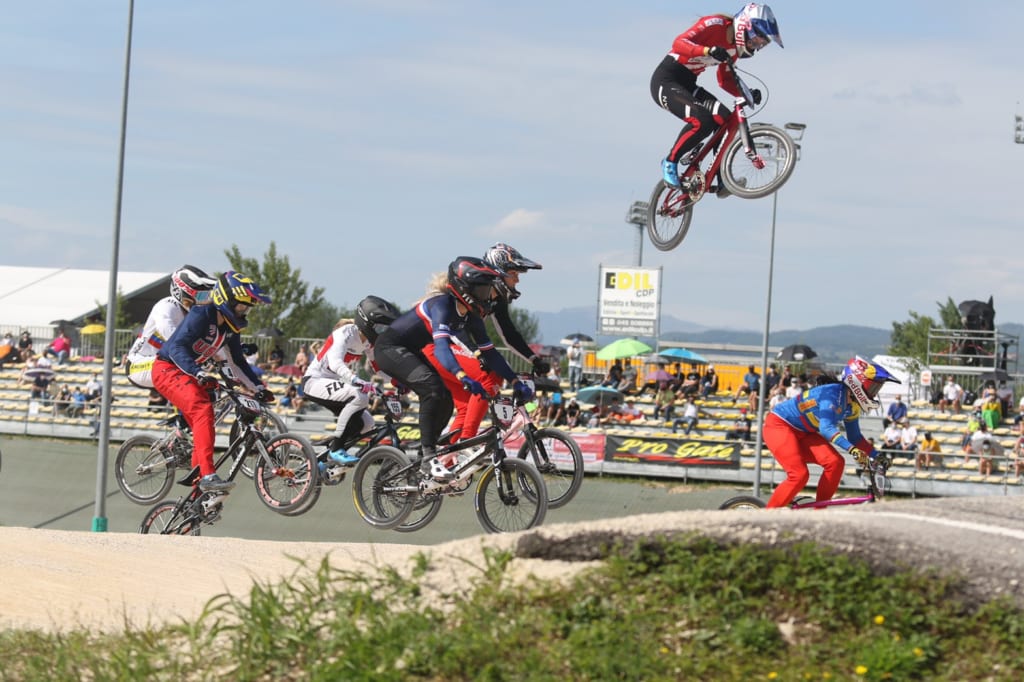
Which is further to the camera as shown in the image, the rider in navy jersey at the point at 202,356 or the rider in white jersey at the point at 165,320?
the rider in white jersey at the point at 165,320

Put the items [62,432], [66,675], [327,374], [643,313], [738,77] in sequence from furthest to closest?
1. [643,313]
2. [62,432]
3. [327,374]
4. [738,77]
5. [66,675]

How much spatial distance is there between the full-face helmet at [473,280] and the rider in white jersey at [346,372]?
117cm

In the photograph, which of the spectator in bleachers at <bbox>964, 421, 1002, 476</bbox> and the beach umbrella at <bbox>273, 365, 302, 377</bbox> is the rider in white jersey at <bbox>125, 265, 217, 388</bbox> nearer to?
the spectator in bleachers at <bbox>964, 421, 1002, 476</bbox>

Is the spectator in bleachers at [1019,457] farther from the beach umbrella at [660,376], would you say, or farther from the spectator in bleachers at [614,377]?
the spectator in bleachers at [614,377]

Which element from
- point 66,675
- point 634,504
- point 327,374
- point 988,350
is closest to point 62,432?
point 634,504

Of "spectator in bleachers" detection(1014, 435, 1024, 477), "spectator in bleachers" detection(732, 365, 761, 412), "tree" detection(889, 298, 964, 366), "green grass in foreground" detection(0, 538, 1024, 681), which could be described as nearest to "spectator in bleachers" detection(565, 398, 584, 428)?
"spectator in bleachers" detection(732, 365, 761, 412)

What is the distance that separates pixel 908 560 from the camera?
5.99 meters

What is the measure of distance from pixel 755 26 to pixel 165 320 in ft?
20.4

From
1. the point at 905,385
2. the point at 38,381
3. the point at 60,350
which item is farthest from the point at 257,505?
the point at 905,385

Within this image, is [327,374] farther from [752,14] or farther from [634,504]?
[634,504]

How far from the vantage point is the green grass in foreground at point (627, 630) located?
17.9 feet

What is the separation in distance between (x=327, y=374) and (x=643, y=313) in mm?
25086

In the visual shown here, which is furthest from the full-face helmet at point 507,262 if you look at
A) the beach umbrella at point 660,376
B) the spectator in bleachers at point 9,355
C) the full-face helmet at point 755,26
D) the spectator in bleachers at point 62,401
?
the spectator in bleachers at point 9,355

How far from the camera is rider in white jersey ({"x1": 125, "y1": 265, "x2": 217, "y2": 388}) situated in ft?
39.1
